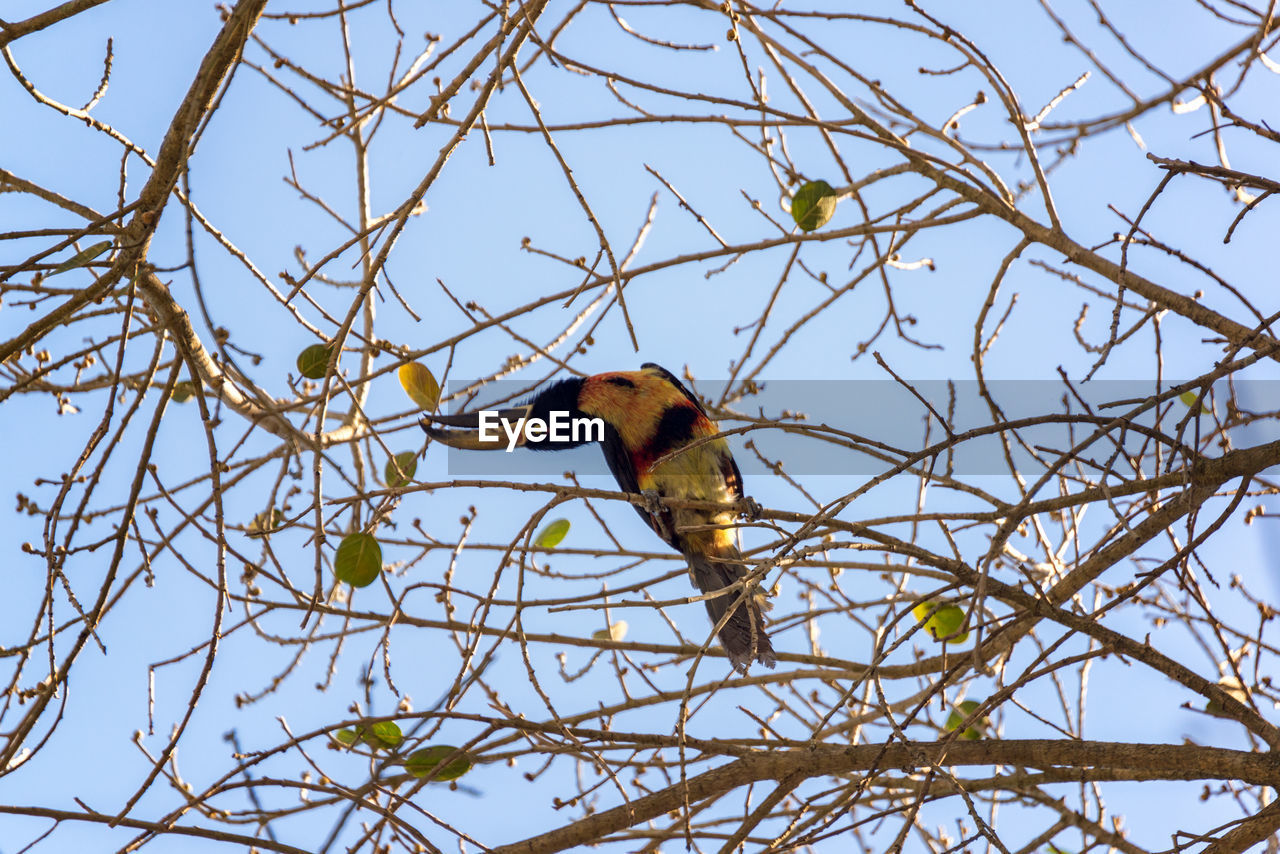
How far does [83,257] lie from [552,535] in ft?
4.97

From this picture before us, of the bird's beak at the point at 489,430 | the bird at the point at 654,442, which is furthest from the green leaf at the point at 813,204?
the bird's beak at the point at 489,430

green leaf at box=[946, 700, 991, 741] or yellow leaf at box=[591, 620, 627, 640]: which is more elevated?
yellow leaf at box=[591, 620, 627, 640]

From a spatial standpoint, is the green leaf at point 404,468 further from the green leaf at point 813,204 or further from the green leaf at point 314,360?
the green leaf at point 813,204

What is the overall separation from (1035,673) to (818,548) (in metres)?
0.53

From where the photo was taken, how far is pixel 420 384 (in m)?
2.61

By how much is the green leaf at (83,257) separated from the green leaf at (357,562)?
81 cm

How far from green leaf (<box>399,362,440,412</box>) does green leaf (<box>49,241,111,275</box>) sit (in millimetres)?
781

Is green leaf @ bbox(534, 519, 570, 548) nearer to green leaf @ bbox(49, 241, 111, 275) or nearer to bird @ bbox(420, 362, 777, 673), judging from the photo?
bird @ bbox(420, 362, 777, 673)

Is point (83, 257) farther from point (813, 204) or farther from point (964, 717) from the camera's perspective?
point (964, 717)

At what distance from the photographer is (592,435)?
396 centimetres

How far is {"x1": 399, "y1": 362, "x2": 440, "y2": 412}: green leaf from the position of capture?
2.61 metres

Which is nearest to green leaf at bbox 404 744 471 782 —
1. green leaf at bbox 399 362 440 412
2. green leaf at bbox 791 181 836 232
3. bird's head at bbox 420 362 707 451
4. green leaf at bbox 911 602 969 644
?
green leaf at bbox 399 362 440 412

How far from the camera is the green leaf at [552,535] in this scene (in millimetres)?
3092

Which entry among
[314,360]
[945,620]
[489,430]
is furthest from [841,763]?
[489,430]
